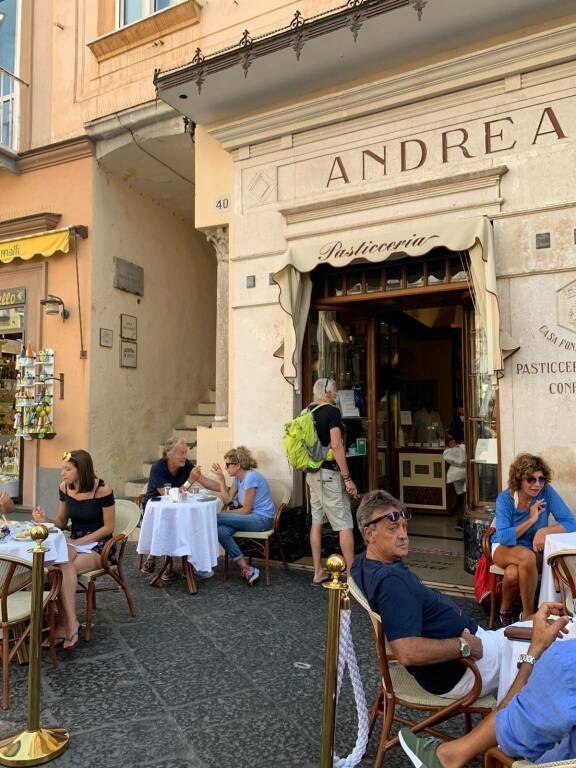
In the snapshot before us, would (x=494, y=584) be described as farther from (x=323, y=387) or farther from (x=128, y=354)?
(x=128, y=354)

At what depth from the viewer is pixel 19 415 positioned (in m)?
→ 8.14

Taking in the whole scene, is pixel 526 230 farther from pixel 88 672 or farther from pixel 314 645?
pixel 88 672

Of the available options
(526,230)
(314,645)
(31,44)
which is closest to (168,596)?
(314,645)

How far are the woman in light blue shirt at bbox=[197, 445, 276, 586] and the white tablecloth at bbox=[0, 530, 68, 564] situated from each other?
1.82m

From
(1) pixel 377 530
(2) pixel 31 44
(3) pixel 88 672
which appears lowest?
(3) pixel 88 672

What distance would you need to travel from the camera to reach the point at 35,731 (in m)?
2.69

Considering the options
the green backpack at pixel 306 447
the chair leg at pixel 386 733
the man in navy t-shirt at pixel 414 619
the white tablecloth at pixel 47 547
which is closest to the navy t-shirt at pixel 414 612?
the man in navy t-shirt at pixel 414 619

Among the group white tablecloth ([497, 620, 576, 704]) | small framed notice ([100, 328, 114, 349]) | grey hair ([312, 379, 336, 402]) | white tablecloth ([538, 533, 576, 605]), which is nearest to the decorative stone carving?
white tablecloth ([538, 533, 576, 605])

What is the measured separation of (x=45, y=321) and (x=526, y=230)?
6239mm

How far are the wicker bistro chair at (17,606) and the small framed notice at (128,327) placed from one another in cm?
499

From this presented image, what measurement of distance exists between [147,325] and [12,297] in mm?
1944

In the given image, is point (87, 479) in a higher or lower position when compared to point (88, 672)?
higher

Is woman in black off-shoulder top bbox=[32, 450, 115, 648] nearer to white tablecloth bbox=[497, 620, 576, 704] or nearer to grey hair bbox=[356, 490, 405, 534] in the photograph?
grey hair bbox=[356, 490, 405, 534]

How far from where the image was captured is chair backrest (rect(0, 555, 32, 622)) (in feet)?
10.7
